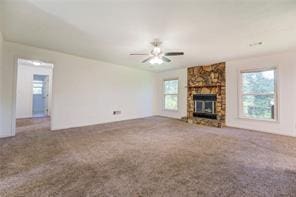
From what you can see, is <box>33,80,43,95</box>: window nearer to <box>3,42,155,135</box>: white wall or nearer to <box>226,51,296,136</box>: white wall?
<box>3,42,155,135</box>: white wall

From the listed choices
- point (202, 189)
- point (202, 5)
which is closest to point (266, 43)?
point (202, 5)

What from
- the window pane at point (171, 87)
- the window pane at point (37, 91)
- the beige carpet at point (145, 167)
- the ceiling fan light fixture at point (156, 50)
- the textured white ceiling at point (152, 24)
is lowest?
the beige carpet at point (145, 167)

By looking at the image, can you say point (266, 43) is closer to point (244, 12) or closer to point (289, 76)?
point (289, 76)

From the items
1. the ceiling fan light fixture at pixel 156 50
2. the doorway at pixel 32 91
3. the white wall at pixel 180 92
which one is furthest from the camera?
the white wall at pixel 180 92

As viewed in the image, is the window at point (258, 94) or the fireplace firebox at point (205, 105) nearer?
the window at point (258, 94)

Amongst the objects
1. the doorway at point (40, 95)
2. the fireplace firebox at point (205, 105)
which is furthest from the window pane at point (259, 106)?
the doorway at point (40, 95)

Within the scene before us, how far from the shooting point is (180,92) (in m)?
7.25

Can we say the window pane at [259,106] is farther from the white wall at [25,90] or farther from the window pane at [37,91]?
the window pane at [37,91]

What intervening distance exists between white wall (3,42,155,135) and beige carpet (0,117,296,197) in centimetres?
119

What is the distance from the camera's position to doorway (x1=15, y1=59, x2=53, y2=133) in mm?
6750

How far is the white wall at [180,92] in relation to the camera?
709cm

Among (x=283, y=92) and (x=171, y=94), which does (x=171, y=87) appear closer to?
(x=171, y=94)

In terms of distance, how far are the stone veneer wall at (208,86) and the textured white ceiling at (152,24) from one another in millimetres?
1683

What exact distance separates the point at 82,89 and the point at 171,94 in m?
4.20
